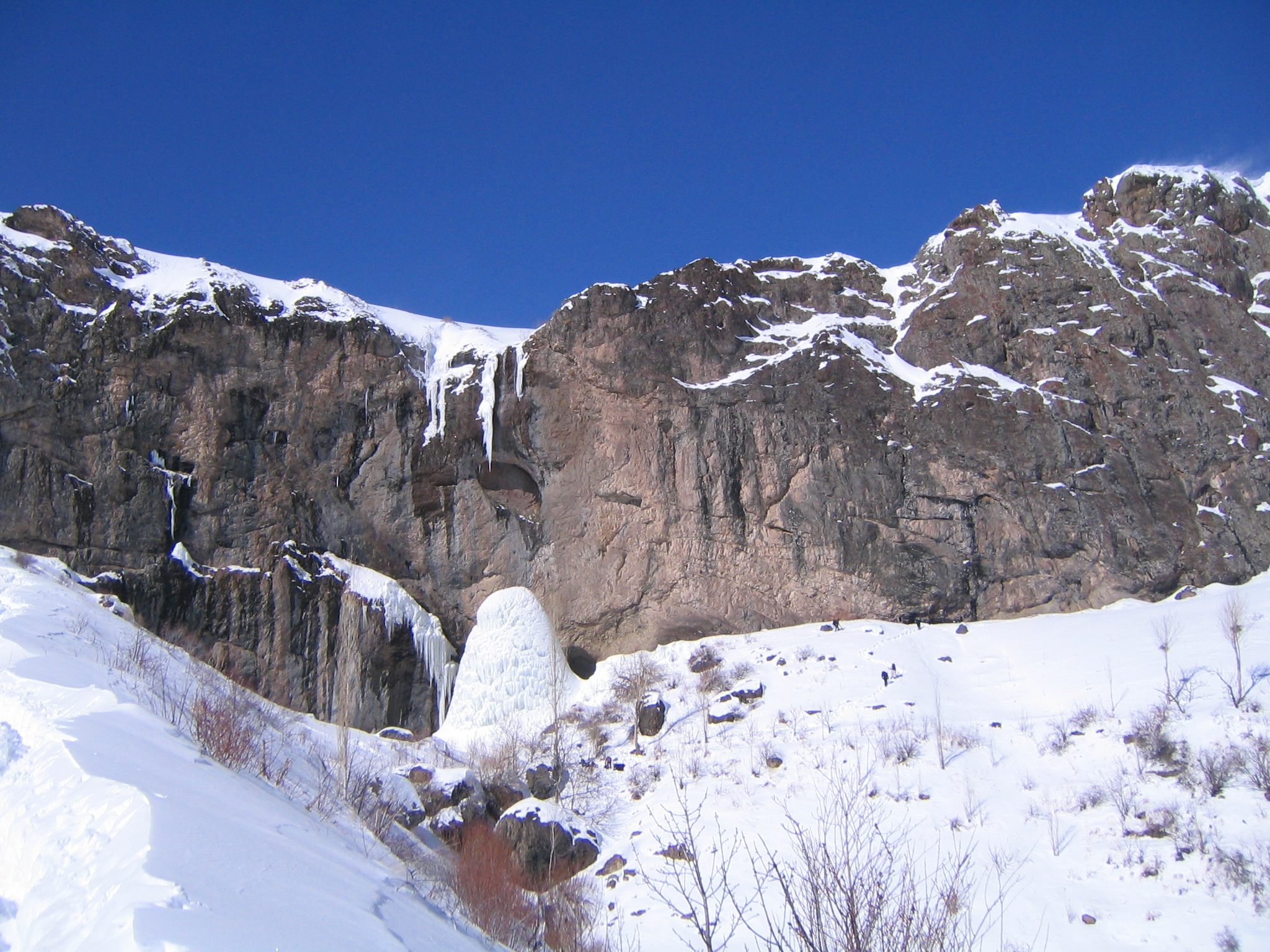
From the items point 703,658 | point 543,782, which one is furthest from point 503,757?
point 703,658

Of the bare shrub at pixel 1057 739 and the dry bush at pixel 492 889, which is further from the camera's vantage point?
the bare shrub at pixel 1057 739

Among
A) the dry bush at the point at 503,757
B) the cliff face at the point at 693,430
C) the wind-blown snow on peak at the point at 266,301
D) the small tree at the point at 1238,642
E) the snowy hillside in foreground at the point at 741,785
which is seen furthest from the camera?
the wind-blown snow on peak at the point at 266,301

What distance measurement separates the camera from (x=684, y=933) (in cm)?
1176

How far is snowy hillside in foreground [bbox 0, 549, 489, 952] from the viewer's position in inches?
173

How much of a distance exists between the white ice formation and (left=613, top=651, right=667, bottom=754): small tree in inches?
50.0

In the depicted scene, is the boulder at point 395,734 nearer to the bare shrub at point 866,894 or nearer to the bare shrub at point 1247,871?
the bare shrub at point 866,894

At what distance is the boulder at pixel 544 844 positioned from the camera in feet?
43.3

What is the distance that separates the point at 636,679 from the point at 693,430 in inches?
277

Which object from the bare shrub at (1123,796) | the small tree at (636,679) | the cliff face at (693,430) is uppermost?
the cliff face at (693,430)

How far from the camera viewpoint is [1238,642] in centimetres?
1549

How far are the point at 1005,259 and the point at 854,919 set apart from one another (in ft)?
77.7

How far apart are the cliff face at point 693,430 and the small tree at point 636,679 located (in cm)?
144

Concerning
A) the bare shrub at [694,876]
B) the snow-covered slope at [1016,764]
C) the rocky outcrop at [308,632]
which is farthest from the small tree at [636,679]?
the rocky outcrop at [308,632]

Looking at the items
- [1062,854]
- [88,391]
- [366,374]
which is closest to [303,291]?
[366,374]
